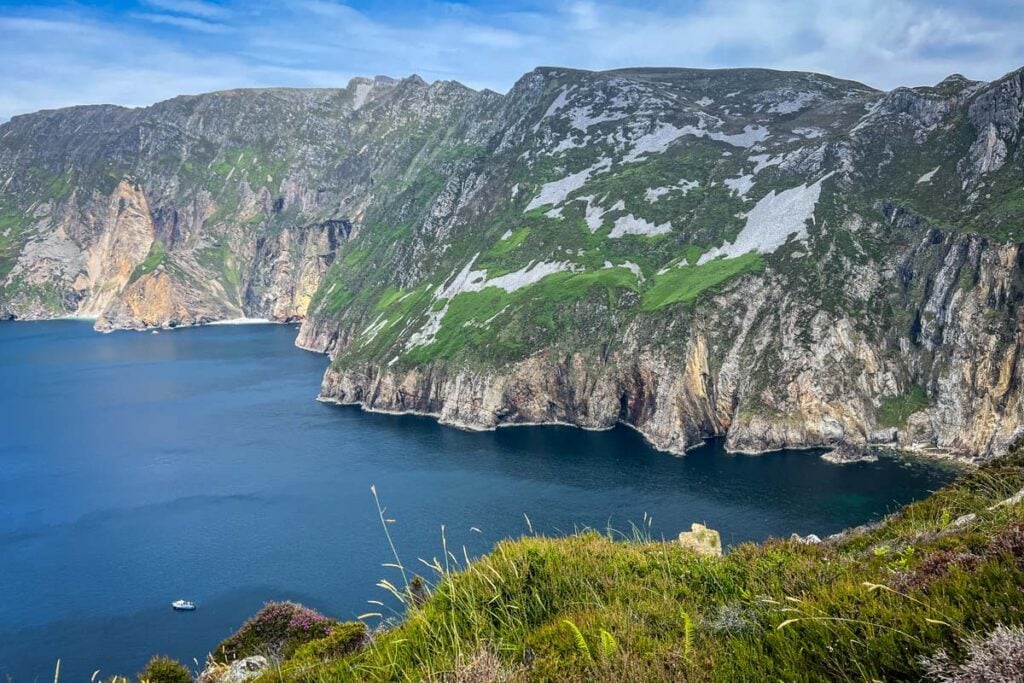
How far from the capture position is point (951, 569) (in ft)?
26.1

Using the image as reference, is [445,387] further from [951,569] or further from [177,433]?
[951,569]

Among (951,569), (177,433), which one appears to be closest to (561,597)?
(951,569)

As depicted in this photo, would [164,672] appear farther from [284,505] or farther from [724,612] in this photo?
[284,505]

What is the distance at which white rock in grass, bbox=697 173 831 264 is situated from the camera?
152 m

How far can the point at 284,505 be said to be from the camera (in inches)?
4289

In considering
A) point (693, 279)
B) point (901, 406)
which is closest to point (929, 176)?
point (693, 279)

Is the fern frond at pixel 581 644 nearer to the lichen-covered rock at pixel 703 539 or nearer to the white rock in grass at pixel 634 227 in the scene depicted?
the lichen-covered rock at pixel 703 539

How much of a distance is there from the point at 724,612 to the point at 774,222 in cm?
16184

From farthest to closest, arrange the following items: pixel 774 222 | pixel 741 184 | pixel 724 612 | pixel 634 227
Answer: pixel 634 227
pixel 741 184
pixel 774 222
pixel 724 612

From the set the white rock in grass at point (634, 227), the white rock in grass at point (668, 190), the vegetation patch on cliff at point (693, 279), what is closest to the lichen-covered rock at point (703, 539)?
the vegetation patch on cliff at point (693, 279)

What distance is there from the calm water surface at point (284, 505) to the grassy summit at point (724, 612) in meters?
67.1

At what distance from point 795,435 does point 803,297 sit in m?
31.1

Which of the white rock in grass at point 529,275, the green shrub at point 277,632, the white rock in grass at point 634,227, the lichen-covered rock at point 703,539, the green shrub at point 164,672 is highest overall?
the white rock in grass at point 634,227

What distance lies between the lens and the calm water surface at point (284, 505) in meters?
77.4
